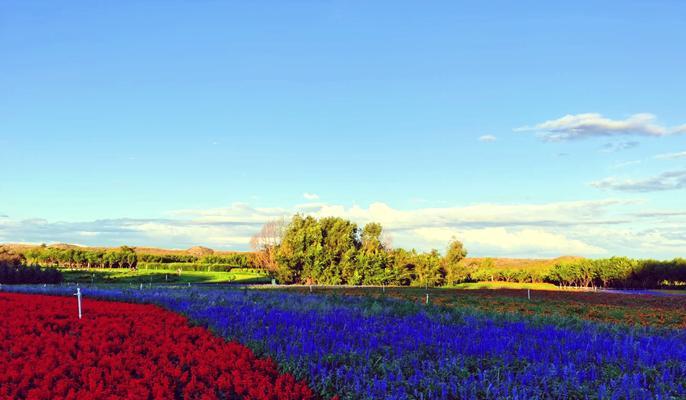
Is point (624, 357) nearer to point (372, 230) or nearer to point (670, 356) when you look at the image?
point (670, 356)

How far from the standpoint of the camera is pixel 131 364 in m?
8.20

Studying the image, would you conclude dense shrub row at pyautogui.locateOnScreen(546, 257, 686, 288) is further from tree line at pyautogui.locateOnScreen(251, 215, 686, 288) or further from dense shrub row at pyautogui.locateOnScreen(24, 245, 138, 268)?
dense shrub row at pyautogui.locateOnScreen(24, 245, 138, 268)

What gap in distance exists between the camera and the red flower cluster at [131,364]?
6.86 meters

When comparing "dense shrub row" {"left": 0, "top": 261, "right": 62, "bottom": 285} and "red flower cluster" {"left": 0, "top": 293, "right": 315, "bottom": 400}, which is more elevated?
"red flower cluster" {"left": 0, "top": 293, "right": 315, "bottom": 400}

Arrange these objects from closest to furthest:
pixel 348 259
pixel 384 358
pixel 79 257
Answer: pixel 384 358 → pixel 348 259 → pixel 79 257

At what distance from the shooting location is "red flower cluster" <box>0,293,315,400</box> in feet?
22.5

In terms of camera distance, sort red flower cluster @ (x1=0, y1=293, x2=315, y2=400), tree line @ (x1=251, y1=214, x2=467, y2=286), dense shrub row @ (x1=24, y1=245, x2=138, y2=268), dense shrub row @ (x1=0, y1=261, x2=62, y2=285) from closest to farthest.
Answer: red flower cluster @ (x1=0, y1=293, x2=315, y2=400), dense shrub row @ (x1=0, y1=261, x2=62, y2=285), tree line @ (x1=251, y1=214, x2=467, y2=286), dense shrub row @ (x1=24, y1=245, x2=138, y2=268)

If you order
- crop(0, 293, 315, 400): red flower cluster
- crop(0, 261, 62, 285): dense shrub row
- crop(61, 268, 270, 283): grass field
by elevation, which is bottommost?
crop(61, 268, 270, 283): grass field

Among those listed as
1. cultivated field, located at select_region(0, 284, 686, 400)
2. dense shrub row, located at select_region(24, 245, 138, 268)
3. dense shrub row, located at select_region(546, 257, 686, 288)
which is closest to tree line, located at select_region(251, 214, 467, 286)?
dense shrub row, located at select_region(546, 257, 686, 288)

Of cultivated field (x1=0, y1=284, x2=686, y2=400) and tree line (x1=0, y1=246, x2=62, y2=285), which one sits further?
tree line (x1=0, y1=246, x2=62, y2=285)

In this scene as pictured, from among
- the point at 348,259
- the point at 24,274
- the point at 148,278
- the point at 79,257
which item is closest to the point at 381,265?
the point at 348,259

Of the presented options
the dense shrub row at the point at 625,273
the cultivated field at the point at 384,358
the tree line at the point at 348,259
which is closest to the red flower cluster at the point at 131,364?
the cultivated field at the point at 384,358

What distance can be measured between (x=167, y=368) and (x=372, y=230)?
60277mm

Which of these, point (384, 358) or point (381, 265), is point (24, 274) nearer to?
point (381, 265)
